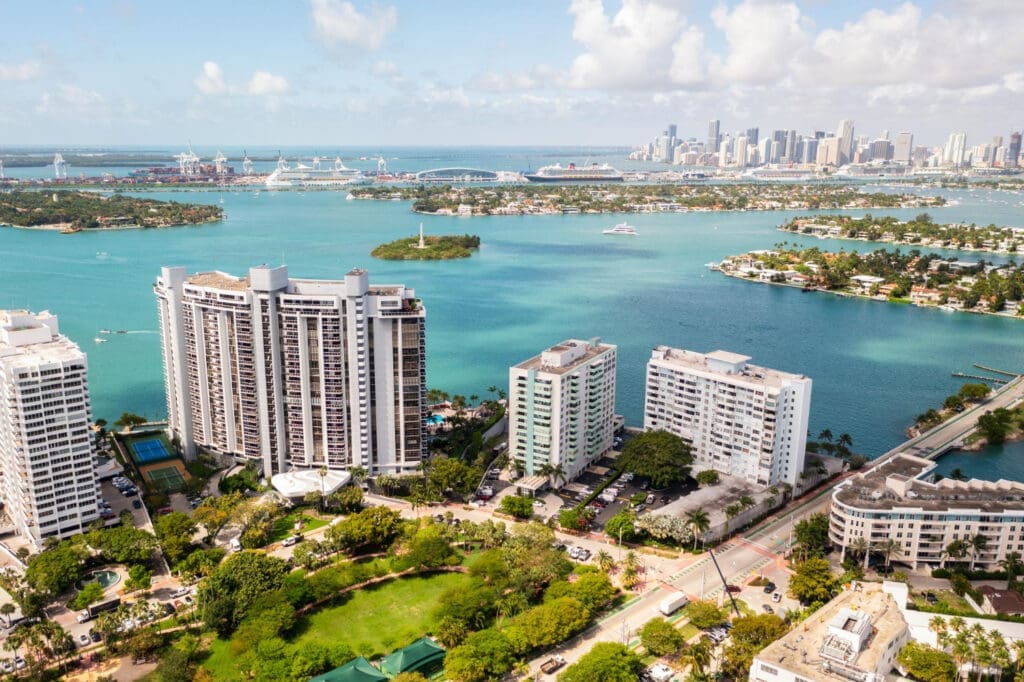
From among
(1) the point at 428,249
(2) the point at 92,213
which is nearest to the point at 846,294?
(1) the point at 428,249

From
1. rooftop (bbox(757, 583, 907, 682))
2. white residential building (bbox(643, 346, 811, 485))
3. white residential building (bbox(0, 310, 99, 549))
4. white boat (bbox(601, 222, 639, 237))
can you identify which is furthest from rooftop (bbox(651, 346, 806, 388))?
white boat (bbox(601, 222, 639, 237))

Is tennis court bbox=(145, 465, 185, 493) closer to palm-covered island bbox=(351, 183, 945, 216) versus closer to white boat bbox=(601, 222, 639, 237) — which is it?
white boat bbox=(601, 222, 639, 237)

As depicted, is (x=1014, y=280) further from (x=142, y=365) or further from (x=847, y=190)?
(x=847, y=190)

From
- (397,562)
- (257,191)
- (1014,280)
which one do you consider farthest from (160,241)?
(1014,280)

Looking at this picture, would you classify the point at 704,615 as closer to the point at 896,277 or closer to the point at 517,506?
the point at 517,506

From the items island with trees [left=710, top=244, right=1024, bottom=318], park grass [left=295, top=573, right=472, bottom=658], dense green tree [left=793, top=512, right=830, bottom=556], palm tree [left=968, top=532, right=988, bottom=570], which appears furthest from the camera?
island with trees [left=710, top=244, right=1024, bottom=318]

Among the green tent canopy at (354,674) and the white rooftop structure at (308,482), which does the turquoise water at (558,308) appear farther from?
the green tent canopy at (354,674)
